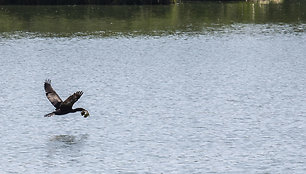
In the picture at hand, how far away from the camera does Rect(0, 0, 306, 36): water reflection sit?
46.8m

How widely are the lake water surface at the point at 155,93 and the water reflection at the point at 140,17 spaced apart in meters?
0.17

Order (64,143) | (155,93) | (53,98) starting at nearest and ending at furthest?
(64,143) < (53,98) < (155,93)

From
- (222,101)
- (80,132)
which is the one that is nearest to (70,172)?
(80,132)

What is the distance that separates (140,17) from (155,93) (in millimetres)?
25304

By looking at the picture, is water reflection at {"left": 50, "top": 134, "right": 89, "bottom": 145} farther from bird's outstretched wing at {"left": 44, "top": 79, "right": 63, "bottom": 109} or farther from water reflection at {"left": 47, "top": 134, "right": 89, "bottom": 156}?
bird's outstretched wing at {"left": 44, "top": 79, "right": 63, "bottom": 109}

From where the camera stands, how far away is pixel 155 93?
27.2 meters

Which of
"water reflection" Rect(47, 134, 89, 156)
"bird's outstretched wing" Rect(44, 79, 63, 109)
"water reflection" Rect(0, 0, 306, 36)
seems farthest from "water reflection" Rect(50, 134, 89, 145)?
"water reflection" Rect(0, 0, 306, 36)

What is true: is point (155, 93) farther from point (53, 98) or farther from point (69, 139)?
point (69, 139)

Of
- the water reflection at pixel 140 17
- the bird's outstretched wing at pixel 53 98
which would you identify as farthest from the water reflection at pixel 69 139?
the water reflection at pixel 140 17

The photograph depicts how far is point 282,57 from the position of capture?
36.1 metres

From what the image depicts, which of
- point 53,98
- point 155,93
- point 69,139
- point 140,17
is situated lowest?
point 140,17

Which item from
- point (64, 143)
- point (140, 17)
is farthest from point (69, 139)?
point (140, 17)

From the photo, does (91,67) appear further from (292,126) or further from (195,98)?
(292,126)

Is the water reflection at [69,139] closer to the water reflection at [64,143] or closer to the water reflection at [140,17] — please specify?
the water reflection at [64,143]
